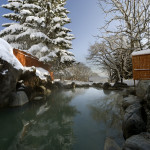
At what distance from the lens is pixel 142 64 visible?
18.3 feet

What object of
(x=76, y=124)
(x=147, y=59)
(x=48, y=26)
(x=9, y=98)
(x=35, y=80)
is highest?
(x=48, y=26)

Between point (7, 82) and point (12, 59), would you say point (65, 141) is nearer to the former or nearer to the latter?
point (7, 82)

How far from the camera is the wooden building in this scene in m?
5.32

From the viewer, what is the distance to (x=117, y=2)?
8312mm

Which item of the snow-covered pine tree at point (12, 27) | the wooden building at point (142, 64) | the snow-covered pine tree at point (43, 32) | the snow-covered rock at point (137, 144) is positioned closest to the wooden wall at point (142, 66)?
the wooden building at point (142, 64)

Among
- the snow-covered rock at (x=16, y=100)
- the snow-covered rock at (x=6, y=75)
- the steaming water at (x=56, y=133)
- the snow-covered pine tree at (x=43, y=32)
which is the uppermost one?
the snow-covered pine tree at (x=43, y=32)

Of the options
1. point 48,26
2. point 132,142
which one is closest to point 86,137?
point 132,142

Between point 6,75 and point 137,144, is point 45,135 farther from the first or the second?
point 6,75

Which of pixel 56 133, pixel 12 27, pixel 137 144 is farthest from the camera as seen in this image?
pixel 12 27

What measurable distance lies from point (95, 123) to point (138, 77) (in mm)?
3502

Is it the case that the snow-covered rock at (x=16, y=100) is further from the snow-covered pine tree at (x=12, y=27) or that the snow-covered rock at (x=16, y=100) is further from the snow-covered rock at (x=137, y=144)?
the snow-covered pine tree at (x=12, y=27)

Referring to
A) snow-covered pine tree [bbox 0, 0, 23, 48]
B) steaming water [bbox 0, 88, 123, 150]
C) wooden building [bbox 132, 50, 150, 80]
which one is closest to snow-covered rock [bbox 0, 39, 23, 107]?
steaming water [bbox 0, 88, 123, 150]

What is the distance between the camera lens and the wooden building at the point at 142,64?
5.32 metres

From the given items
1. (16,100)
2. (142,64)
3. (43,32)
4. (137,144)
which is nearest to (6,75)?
(16,100)
